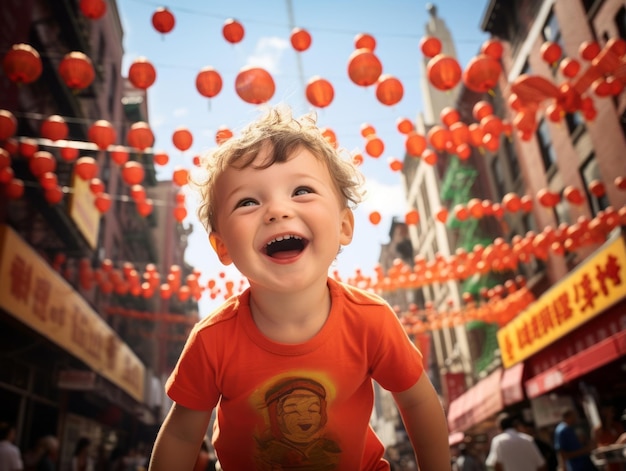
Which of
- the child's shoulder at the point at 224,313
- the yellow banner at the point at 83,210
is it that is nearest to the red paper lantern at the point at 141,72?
the child's shoulder at the point at 224,313

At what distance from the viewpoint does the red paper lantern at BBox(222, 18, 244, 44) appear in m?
7.24

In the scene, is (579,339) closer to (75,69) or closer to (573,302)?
(573,302)

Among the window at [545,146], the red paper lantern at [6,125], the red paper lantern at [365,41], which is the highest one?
the window at [545,146]

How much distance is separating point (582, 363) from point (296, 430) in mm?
11294

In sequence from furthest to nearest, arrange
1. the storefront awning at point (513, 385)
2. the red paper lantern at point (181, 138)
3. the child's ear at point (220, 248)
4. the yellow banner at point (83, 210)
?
the storefront awning at point (513, 385) < the yellow banner at point (83, 210) < the red paper lantern at point (181, 138) < the child's ear at point (220, 248)

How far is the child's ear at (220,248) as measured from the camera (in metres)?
2.09

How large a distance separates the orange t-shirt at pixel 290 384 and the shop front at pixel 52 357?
804cm

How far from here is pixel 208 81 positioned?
6.82 metres

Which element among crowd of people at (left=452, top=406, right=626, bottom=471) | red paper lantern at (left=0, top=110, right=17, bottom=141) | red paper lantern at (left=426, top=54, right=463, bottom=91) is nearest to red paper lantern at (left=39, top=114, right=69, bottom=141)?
red paper lantern at (left=0, top=110, right=17, bottom=141)

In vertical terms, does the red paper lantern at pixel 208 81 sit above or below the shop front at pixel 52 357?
above

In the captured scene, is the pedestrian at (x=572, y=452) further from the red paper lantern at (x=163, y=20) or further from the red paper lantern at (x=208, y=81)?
the red paper lantern at (x=163, y=20)

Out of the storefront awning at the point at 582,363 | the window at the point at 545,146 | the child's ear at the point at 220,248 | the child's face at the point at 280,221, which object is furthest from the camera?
the window at the point at 545,146

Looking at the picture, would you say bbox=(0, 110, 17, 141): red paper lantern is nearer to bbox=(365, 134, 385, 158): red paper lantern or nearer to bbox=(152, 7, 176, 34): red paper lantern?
bbox=(152, 7, 176, 34): red paper lantern

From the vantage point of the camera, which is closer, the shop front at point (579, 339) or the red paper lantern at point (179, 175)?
the red paper lantern at point (179, 175)
